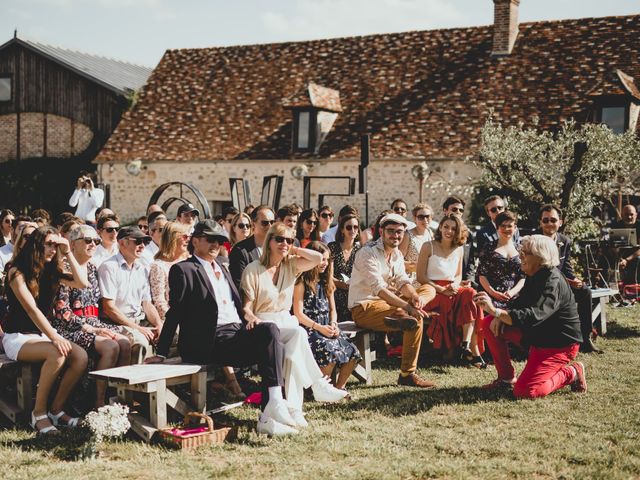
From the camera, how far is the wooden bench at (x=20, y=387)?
5.96 meters

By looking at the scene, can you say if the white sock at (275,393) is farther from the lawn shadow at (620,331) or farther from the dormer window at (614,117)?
the dormer window at (614,117)

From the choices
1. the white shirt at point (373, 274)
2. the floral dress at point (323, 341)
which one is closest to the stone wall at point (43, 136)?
the white shirt at point (373, 274)

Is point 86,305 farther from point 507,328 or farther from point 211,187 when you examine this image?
point 211,187

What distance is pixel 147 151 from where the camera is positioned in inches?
976

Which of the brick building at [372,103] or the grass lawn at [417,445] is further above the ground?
the brick building at [372,103]

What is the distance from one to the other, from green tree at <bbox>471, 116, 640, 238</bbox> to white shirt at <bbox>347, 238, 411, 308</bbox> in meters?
7.07

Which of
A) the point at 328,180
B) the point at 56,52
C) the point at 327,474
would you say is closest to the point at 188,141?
the point at 328,180

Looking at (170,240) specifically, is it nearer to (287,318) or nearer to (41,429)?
(287,318)

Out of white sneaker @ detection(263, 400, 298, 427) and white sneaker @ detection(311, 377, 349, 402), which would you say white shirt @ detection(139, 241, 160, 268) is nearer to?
white sneaker @ detection(311, 377, 349, 402)

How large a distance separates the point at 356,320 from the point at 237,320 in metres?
1.72

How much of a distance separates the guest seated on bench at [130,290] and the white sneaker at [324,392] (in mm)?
1480

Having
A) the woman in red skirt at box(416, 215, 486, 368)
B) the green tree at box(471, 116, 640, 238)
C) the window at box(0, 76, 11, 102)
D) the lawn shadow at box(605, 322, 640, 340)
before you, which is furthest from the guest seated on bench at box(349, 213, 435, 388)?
the window at box(0, 76, 11, 102)

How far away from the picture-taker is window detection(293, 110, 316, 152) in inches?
888

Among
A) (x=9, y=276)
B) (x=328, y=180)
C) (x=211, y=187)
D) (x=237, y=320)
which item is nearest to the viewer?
(x=9, y=276)
